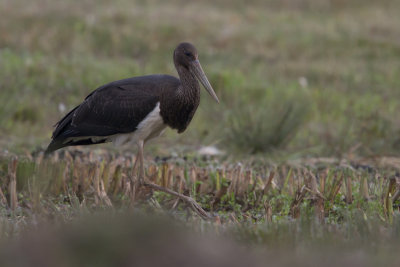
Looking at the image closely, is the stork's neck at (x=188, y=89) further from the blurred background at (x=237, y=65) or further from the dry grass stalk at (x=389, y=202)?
the blurred background at (x=237, y=65)

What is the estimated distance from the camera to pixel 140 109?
16.0 feet

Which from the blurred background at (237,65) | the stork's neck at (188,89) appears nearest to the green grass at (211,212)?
the stork's neck at (188,89)

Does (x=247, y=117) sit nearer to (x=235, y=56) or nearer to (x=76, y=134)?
(x=76, y=134)

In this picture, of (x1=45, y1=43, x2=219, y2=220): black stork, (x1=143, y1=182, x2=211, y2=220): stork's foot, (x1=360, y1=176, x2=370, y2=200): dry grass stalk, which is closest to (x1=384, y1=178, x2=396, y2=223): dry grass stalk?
(x1=360, y1=176, x2=370, y2=200): dry grass stalk

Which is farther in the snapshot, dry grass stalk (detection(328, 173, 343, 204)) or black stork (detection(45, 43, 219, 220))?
black stork (detection(45, 43, 219, 220))

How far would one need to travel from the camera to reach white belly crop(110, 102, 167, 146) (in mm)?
4840

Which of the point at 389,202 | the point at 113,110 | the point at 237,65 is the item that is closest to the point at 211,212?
the point at 113,110

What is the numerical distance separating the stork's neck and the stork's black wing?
0.22 ft

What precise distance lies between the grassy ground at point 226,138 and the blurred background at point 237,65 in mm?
30

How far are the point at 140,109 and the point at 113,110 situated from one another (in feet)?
0.87

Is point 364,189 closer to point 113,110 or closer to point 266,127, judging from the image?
point 113,110

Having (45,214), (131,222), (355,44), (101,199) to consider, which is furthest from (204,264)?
(355,44)

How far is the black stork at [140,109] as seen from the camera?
483 centimetres

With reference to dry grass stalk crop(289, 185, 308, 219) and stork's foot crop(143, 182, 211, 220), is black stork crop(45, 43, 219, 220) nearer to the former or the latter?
stork's foot crop(143, 182, 211, 220)
